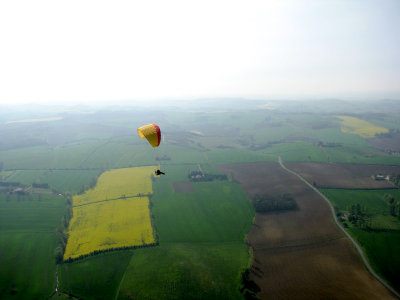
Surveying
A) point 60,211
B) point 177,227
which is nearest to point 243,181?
point 177,227

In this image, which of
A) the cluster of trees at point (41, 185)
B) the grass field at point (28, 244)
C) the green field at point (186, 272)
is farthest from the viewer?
the cluster of trees at point (41, 185)

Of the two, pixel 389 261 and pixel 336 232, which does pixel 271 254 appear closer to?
pixel 336 232

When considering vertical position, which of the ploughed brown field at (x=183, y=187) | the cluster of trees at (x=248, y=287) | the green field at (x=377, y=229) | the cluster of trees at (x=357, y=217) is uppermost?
the cluster of trees at (x=357, y=217)

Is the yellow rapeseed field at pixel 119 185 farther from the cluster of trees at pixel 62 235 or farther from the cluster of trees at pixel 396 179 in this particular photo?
the cluster of trees at pixel 396 179

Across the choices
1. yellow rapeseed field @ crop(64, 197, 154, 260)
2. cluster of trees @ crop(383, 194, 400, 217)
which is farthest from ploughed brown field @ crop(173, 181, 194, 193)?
cluster of trees @ crop(383, 194, 400, 217)

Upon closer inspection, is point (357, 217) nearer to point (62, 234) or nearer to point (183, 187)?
point (183, 187)

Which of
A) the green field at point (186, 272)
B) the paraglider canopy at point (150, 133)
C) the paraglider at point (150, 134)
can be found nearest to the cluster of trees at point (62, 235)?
the green field at point (186, 272)

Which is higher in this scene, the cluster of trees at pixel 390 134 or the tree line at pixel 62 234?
the cluster of trees at pixel 390 134
